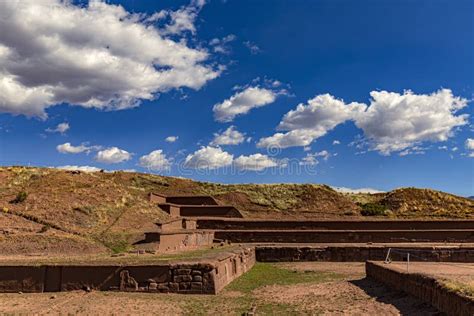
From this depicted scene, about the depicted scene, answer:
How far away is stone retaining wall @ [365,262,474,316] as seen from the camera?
7.88 meters

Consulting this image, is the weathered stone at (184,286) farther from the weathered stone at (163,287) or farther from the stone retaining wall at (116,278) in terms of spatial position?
the weathered stone at (163,287)

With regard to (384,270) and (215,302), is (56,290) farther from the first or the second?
(384,270)

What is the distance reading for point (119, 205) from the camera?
27516 millimetres

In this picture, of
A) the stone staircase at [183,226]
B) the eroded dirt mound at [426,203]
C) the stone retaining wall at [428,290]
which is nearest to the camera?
the stone retaining wall at [428,290]

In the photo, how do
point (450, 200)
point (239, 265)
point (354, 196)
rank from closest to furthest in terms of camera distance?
point (239, 265) → point (450, 200) → point (354, 196)

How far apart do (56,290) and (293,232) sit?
59.2 feet

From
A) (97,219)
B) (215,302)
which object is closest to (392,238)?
(97,219)

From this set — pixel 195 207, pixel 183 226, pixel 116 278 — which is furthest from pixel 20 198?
pixel 116 278

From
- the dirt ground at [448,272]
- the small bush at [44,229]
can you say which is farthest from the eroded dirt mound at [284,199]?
the dirt ground at [448,272]

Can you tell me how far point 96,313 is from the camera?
10195 millimetres

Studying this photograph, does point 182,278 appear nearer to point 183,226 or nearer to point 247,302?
point 247,302

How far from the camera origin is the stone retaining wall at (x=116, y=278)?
41.8 ft

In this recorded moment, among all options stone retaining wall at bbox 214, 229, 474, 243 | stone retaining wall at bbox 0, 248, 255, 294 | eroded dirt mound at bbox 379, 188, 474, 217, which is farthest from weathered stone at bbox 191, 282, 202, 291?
eroded dirt mound at bbox 379, 188, 474, 217

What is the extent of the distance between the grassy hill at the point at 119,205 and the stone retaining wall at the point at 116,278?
19.7 ft
